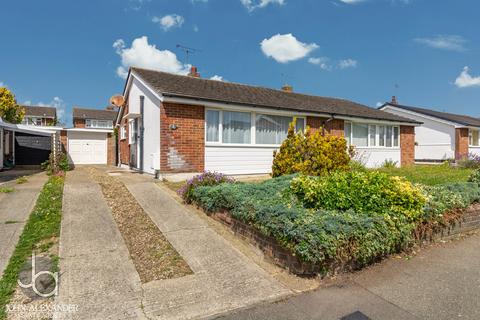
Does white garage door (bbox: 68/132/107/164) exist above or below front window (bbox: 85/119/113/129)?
below

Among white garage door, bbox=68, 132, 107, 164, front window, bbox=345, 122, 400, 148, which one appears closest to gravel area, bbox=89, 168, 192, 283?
front window, bbox=345, 122, 400, 148

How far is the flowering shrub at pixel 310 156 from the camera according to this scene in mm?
8047

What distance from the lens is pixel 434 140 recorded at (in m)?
25.2

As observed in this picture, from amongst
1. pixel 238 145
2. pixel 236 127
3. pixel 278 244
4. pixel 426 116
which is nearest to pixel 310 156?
pixel 238 145

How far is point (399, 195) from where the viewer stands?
187 inches

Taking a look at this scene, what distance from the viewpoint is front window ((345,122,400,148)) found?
15.3 m

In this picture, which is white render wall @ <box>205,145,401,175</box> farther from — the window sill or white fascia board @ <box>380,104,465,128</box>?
white fascia board @ <box>380,104,465,128</box>

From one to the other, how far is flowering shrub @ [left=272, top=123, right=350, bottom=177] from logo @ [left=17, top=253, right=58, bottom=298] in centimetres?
583

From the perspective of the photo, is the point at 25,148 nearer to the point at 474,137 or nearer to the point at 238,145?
the point at 238,145

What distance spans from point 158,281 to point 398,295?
282 cm

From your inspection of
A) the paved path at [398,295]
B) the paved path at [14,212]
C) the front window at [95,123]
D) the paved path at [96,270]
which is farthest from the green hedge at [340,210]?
the front window at [95,123]

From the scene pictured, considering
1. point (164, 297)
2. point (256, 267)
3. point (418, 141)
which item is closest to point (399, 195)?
point (256, 267)

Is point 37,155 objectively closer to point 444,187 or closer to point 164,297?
point 164,297

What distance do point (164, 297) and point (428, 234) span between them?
170 inches
